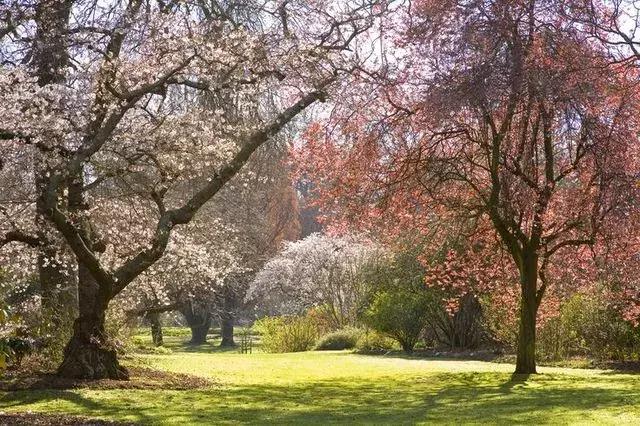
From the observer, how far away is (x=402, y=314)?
21.6 meters

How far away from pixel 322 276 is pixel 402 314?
669cm

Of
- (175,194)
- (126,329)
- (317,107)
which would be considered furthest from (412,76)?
(126,329)

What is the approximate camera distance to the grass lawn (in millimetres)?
8500

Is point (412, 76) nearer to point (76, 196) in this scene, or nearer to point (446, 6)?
point (446, 6)

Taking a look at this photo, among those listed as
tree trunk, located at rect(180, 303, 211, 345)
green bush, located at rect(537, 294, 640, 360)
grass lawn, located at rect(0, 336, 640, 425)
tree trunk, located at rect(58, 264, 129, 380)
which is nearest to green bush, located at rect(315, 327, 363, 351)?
green bush, located at rect(537, 294, 640, 360)

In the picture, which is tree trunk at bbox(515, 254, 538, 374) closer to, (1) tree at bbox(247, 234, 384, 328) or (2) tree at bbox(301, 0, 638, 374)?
(2) tree at bbox(301, 0, 638, 374)

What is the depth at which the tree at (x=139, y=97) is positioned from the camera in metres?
10.8

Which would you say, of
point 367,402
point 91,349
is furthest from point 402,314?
point 91,349

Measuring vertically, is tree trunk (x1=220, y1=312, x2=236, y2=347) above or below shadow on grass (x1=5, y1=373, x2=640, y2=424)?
above

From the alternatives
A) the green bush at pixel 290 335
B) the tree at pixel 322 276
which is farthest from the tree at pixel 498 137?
the green bush at pixel 290 335

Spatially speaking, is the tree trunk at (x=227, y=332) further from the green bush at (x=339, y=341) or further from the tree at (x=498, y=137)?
the tree at (x=498, y=137)

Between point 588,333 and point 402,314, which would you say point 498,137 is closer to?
point 588,333

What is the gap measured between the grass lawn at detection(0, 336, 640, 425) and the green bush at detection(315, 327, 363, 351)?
8.99m

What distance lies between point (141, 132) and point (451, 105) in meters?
4.71
